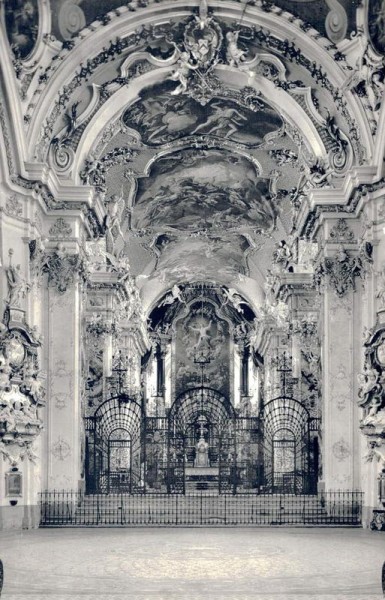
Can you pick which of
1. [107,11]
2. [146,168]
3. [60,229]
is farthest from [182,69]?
[146,168]

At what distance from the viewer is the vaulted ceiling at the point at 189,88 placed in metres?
21.9

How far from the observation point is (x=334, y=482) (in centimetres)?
2352


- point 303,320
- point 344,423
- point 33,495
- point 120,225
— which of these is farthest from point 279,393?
point 33,495

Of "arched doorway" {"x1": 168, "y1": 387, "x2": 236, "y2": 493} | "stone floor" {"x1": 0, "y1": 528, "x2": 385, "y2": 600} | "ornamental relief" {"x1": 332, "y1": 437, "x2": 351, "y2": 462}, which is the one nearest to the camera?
"stone floor" {"x1": 0, "y1": 528, "x2": 385, "y2": 600}

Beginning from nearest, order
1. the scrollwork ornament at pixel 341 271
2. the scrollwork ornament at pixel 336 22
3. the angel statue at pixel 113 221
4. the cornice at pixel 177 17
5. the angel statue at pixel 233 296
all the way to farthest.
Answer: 1. the scrollwork ornament at pixel 336 22
2. the cornice at pixel 177 17
3. the scrollwork ornament at pixel 341 271
4. the angel statue at pixel 113 221
5. the angel statue at pixel 233 296

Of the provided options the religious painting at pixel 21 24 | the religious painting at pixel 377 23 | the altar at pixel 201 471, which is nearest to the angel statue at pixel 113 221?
the religious painting at pixel 21 24

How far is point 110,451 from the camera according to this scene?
1268 inches

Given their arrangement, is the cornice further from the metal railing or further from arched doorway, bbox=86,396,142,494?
arched doorway, bbox=86,396,142,494

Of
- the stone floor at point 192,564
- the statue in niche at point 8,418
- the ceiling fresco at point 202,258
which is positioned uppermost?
the ceiling fresco at point 202,258

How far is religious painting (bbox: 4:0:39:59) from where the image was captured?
67.9ft

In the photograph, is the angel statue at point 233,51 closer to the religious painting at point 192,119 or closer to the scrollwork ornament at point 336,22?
the religious painting at point 192,119

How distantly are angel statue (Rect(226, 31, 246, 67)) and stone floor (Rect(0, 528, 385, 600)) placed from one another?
1012 centimetres

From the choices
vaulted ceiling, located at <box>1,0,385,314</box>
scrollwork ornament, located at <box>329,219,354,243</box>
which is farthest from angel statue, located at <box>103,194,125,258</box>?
scrollwork ornament, located at <box>329,219,354,243</box>

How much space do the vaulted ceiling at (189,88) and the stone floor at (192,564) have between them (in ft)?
24.3
